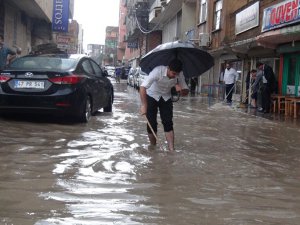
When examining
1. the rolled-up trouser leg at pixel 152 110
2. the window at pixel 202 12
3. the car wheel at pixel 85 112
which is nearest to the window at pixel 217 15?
the window at pixel 202 12

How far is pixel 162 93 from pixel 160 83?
0.18m

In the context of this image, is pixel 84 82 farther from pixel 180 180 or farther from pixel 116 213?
pixel 116 213

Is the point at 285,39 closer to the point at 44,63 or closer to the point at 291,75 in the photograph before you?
the point at 291,75

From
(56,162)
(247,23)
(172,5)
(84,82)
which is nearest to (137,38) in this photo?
(172,5)

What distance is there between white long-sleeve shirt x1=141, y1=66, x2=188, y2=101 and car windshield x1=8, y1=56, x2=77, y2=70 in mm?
2664

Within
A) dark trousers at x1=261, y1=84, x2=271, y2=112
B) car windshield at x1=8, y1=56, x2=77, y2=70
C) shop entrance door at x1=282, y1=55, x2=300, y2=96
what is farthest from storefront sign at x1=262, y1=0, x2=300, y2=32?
car windshield at x1=8, y1=56, x2=77, y2=70

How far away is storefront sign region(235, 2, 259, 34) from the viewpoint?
1819 cm

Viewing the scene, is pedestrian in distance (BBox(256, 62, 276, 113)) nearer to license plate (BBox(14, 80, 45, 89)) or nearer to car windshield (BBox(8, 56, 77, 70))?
car windshield (BBox(8, 56, 77, 70))

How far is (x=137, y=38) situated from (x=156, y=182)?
56.4m

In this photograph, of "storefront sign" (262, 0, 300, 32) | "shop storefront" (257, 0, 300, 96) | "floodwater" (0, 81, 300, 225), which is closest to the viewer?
"floodwater" (0, 81, 300, 225)

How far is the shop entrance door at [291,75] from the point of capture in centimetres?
1565

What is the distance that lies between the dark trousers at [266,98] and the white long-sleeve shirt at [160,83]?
30.2ft

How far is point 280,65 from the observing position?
55.7 ft

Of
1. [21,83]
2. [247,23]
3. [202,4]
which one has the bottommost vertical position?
[21,83]
